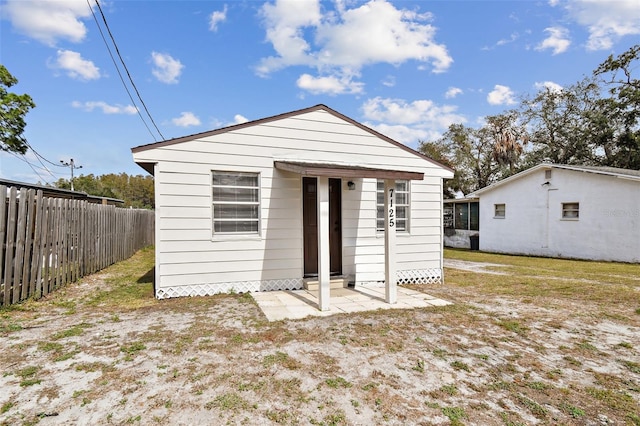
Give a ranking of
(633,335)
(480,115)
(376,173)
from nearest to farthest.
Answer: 1. (633,335)
2. (376,173)
3. (480,115)

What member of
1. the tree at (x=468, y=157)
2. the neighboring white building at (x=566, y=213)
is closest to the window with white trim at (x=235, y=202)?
the neighboring white building at (x=566, y=213)

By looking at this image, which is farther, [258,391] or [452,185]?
[452,185]

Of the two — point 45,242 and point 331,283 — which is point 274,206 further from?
point 45,242

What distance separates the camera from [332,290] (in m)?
6.23

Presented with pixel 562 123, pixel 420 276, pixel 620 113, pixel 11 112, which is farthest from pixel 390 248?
pixel 562 123

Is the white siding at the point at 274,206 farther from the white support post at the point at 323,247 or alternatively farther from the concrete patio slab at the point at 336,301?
the white support post at the point at 323,247

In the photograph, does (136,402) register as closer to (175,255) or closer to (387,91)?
(175,255)

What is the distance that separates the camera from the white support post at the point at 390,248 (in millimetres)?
5352

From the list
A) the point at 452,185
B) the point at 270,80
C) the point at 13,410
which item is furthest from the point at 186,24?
the point at 452,185

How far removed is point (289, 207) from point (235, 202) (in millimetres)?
1043

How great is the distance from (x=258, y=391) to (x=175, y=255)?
366 centimetres

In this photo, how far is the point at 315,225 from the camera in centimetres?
653

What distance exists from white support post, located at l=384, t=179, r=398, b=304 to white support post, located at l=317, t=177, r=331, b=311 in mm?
1136

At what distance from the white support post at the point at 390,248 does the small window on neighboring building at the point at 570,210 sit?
11.8 meters
